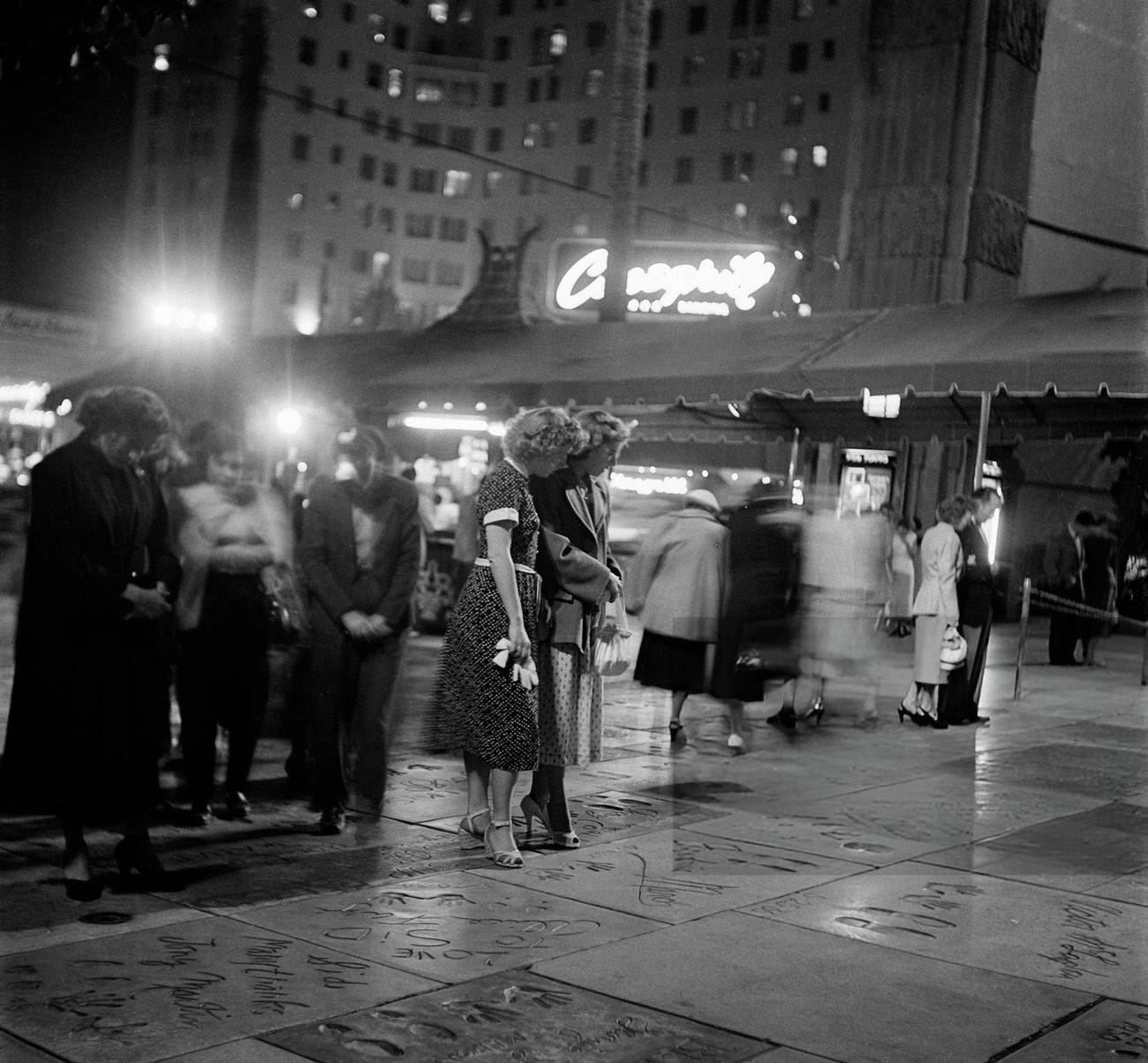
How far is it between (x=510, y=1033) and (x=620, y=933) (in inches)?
41.2

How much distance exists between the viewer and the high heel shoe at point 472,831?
6172 millimetres

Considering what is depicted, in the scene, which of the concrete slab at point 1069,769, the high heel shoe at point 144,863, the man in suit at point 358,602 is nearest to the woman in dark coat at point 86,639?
the high heel shoe at point 144,863

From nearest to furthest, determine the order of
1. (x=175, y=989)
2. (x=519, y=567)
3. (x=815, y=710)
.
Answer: (x=175, y=989), (x=519, y=567), (x=815, y=710)

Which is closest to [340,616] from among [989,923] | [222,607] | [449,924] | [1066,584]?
[222,607]

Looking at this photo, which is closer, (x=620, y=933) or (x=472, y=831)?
(x=620, y=933)

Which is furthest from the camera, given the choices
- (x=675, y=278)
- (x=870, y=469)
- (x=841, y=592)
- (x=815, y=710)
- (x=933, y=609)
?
(x=675, y=278)

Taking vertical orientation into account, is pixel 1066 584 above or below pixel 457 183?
below

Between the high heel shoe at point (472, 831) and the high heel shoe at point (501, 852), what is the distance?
0.63ft

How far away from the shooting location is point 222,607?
6.46 meters

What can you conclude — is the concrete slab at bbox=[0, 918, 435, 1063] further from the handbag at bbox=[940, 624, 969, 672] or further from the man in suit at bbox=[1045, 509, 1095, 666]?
the man in suit at bbox=[1045, 509, 1095, 666]

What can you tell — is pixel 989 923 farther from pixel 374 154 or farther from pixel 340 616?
pixel 374 154

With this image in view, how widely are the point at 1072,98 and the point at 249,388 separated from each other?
10407 mm

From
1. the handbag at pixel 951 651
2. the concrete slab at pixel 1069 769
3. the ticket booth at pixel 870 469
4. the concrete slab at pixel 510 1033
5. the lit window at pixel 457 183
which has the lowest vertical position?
the concrete slab at pixel 1069 769

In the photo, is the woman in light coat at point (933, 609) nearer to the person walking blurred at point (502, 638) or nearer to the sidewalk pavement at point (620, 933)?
the sidewalk pavement at point (620, 933)
